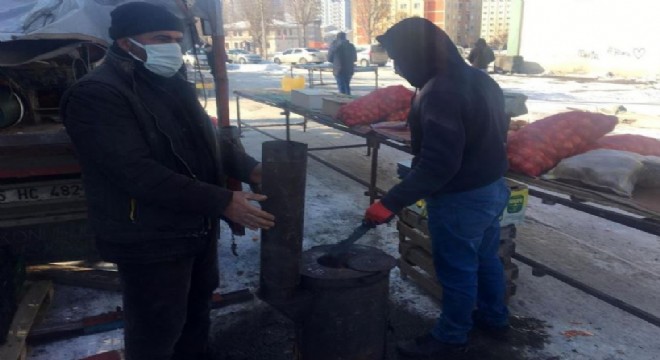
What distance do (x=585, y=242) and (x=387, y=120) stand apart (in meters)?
2.22

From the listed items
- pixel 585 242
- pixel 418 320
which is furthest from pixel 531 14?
pixel 418 320

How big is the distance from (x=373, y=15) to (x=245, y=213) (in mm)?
51763

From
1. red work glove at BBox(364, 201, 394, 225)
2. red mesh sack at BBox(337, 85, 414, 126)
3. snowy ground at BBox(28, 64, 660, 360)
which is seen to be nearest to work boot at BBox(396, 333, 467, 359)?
snowy ground at BBox(28, 64, 660, 360)

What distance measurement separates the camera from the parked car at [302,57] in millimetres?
37250

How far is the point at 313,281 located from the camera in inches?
96.8

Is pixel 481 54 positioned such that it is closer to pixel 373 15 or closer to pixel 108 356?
pixel 108 356

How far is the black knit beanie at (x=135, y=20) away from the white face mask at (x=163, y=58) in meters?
0.05

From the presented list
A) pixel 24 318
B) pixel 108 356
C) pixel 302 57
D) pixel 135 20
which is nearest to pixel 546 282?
pixel 108 356

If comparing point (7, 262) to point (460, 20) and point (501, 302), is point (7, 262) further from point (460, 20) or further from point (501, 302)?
point (460, 20)

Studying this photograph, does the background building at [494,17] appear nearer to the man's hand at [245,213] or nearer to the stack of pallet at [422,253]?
the stack of pallet at [422,253]

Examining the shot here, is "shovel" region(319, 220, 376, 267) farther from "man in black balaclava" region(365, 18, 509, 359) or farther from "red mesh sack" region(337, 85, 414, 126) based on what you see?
"red mesh sack" region(337, 85, 414, 126)

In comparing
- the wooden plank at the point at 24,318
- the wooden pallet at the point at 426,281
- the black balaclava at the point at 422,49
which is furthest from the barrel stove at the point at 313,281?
the wooden plank at the point at 24,318

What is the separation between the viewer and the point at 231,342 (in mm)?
3258

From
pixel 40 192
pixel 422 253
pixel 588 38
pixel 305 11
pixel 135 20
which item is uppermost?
pixel 305 11
